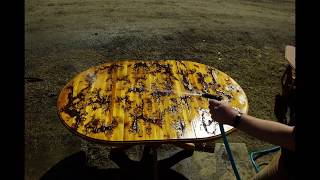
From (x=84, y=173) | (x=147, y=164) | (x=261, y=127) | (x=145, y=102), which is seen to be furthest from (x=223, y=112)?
(x=84, y=173)

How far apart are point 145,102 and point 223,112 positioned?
4.40ft

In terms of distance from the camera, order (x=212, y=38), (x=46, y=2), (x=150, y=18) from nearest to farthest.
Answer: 1. (x=212, y=38)
2. (x=150, y=18)
3. (x=46, y=2)

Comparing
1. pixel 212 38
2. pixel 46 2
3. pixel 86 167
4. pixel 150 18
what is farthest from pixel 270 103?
pixel 46 2

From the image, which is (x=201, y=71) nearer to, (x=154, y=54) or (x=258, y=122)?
(x=258, y=122)

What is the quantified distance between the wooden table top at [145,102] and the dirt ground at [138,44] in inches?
51.6

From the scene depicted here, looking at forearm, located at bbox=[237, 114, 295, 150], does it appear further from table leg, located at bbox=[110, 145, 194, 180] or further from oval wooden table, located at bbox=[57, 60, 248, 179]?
table leg, located at bbox=[110, 145, 194, 180]

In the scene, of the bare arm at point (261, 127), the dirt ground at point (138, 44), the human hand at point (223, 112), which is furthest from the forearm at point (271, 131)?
the dirt ground at point (138, 44)

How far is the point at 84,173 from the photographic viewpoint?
4488mm

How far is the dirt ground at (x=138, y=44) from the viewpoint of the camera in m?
5.34

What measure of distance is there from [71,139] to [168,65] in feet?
6.10

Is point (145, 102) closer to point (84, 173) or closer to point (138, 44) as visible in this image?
point (84, 173)

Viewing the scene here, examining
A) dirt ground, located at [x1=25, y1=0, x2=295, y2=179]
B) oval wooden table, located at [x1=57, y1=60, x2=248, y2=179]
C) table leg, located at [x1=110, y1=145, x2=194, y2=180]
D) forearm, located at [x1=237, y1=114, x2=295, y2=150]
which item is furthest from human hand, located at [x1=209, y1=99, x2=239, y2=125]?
dirt ground, located at [x1=25, y1=0, x2=295, y2=179]
